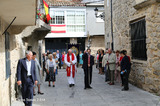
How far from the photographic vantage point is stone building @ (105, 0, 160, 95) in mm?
7582

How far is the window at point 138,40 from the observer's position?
28.6 feet

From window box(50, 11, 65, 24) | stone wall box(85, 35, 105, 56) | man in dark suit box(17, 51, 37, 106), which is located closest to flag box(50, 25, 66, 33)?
window box(50, 11, 65, 24)

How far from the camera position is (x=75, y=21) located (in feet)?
82.0

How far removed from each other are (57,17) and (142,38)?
17202 mm

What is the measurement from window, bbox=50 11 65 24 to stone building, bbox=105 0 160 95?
13.9 meters

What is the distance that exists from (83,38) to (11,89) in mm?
19025

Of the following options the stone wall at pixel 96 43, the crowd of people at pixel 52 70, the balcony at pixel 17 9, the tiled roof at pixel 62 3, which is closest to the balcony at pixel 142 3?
the crowd of people at pixel 52 70

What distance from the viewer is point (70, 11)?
82.0 feet

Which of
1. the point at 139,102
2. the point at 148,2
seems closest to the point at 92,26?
the point at 148,2

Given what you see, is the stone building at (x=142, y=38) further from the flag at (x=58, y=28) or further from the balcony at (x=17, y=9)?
the flag at (x=58, y=28)

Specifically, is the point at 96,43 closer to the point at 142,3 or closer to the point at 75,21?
the point at 75,21

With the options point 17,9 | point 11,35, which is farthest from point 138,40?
point 17,9

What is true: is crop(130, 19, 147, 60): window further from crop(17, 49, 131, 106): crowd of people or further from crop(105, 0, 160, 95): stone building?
crop(17, 49, 131, 106): crowd of people

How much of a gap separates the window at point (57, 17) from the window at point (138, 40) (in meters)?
15.7
